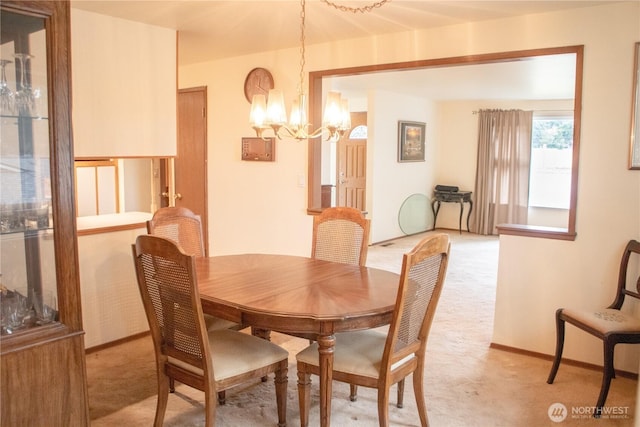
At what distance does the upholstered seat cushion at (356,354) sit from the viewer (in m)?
2.33

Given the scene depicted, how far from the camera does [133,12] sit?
346 cm

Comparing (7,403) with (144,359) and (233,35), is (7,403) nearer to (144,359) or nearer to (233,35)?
(144,359)

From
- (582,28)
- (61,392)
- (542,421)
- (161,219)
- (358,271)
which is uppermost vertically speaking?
(582,28)

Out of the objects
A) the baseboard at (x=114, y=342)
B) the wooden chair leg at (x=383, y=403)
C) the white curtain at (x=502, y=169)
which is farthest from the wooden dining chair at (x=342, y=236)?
the white curtain at (x=502, y=169)

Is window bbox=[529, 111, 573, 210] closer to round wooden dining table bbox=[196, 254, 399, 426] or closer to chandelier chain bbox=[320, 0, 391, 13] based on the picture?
chandelier chain bbox=[320, 0, 391, 13]

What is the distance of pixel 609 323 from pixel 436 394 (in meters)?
1.02

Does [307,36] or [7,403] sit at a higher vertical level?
[307,36]

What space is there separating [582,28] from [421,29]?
3.49ft

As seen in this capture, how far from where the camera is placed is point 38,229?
5.94 ft

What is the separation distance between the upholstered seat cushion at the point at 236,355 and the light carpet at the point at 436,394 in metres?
0.45

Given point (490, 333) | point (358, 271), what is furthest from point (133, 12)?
point (490, 333)

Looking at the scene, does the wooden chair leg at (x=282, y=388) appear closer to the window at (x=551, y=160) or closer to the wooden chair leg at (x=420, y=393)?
the wooden chair leg at (x=420, y=393)

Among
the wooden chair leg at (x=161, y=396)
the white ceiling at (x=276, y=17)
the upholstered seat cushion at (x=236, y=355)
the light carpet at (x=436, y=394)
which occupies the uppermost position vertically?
the white ceiling at (x=276, y=17)

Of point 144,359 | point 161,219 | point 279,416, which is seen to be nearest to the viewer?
point 279,416
